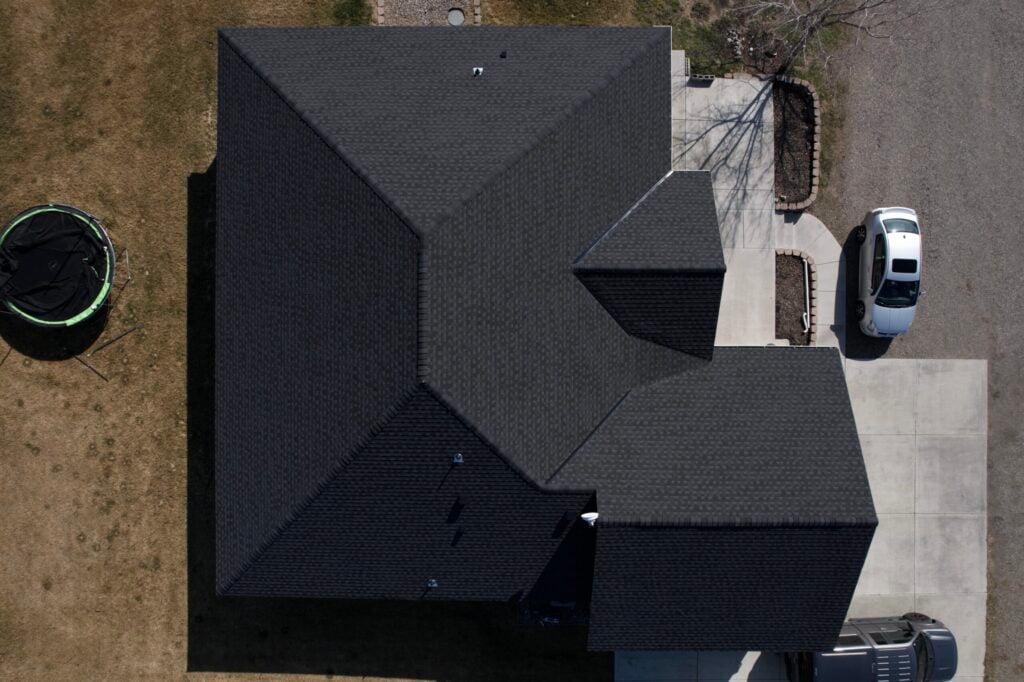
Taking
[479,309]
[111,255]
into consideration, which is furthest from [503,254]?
[111,255]

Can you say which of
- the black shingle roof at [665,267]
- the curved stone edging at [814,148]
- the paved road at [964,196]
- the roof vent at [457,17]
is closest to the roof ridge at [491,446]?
the black shingle roof at [665,267]

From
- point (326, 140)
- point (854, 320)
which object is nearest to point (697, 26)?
point (854, 320)

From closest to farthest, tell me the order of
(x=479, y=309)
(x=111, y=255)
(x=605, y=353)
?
(x=479, y=309) → (x=605, y=353) → (x=111, y=255)

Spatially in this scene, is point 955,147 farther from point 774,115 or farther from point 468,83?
point 468,83

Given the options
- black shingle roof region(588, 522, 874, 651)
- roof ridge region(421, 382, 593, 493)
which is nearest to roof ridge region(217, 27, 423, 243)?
roof ridge region(421, 382, 593, 493)

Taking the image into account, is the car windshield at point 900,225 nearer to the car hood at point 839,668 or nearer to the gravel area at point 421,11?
the car hood at point 839,668
